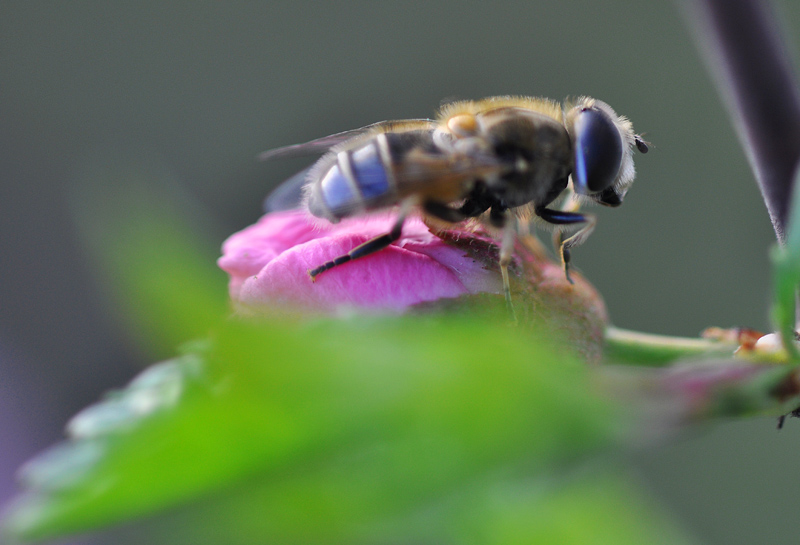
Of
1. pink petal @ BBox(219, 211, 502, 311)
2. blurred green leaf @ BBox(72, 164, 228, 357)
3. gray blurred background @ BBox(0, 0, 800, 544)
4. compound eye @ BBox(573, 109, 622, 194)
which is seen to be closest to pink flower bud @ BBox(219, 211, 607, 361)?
pink petal @ BBox(219, 211, 502, 311)

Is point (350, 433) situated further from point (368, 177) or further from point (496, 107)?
point (496, 107)

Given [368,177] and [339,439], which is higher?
[368,177]

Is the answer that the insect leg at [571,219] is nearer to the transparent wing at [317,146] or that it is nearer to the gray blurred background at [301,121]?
the transparent wing at [317,146]

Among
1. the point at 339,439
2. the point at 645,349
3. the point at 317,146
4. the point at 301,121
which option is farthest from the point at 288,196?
the point at 301,121

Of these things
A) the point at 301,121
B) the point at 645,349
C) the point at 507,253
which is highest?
the point at 301,121

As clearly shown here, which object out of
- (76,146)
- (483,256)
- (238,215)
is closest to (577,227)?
(483,256)

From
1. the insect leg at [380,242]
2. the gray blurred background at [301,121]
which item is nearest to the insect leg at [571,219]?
the insect leg at [380,242]
